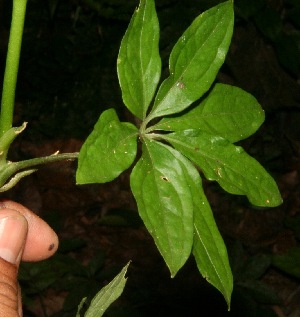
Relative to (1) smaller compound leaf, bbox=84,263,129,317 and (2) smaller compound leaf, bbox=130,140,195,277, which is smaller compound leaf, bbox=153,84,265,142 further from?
(1) smaller compound leaf, bbox=84,263,129,317

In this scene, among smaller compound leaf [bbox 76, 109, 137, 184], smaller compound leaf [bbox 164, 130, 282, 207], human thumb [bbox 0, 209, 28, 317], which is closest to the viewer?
smaller compound leaf [bbox 76, 109, 137, 184]

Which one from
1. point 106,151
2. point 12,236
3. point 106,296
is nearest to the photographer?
point 106,151

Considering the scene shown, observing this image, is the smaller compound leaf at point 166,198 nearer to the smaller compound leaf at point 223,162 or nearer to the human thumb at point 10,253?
the smaller compound leaf at point 223,162

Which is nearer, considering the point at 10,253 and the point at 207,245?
the point at 207,245

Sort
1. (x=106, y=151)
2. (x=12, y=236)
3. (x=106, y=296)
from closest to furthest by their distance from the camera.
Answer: (x=106, y=151), (x=106, y=296), (x=12, y=236)

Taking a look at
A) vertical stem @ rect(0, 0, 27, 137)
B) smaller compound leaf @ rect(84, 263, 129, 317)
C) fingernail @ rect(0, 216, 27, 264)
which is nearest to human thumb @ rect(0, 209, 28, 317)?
fingernail @ rect(0, 216, 27, 264)

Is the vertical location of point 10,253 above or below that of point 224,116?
below

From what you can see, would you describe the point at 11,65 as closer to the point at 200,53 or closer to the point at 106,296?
the point at 200,53

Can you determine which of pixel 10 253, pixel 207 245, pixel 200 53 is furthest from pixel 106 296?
pixel 200 53
